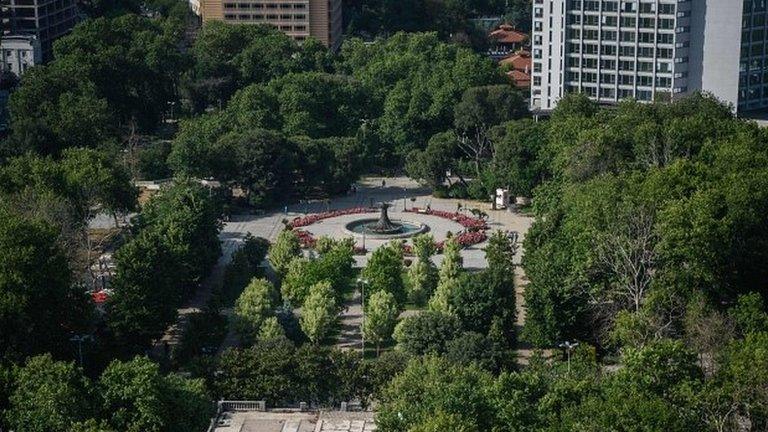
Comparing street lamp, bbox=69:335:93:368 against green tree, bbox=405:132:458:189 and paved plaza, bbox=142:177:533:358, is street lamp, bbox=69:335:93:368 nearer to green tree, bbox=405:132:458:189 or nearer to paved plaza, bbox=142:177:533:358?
paved plaza, bbox=142:177:533:358

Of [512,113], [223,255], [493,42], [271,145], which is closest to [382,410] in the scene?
[223,255]

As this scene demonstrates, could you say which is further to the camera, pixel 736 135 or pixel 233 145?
pixel 233 145

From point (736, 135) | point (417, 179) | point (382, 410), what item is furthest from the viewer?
point (417, 179)

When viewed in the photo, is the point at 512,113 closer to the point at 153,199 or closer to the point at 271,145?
the point at 271,145

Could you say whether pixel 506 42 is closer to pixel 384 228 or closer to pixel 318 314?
pixel 384 228

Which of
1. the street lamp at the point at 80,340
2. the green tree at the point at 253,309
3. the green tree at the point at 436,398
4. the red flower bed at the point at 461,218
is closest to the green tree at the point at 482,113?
the red flower bed at the point at 461,218

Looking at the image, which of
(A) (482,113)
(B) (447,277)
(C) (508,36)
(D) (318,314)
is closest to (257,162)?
(A) (482,113)
